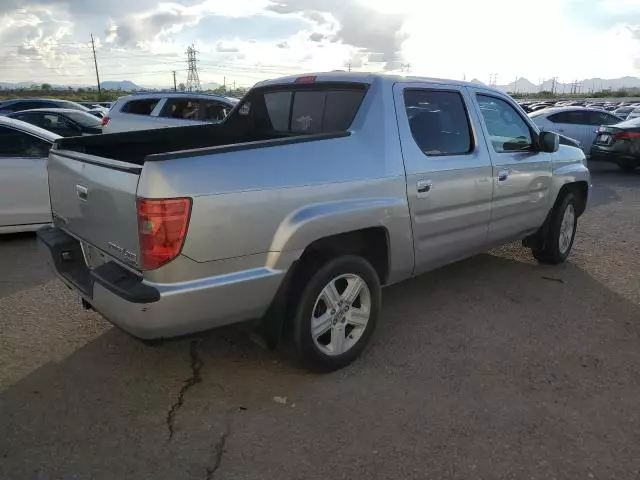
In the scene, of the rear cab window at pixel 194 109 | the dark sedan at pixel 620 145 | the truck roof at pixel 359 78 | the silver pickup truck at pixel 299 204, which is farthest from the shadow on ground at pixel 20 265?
the dark sedan at pixel 620 145

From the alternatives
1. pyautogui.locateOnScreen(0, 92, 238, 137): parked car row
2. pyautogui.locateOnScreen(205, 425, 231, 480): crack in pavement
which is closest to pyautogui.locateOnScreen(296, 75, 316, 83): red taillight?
pyautogui.locateOnScreen(205, 425, 231, 480): crack in pavement

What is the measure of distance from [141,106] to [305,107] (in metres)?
8.89

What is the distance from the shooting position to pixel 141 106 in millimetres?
12258

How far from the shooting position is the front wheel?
3.35 m

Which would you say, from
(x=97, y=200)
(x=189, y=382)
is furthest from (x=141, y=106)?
(x=189, y=382)

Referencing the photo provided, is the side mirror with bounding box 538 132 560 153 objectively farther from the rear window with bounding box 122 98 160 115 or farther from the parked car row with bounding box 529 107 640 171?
the parked car row with bounding box 529 107 640 171

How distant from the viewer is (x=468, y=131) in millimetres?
4512

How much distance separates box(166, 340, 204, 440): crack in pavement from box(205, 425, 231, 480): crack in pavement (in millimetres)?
262

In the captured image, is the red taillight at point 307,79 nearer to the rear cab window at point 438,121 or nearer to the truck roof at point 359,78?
the truck roof at point 359,78

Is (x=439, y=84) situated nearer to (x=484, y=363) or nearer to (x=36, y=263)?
(x=484, y=363)

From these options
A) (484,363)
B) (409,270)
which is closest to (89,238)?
(409,270)

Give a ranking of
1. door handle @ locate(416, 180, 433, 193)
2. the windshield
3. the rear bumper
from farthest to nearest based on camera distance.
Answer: the windshield, door handle @ locate(416, 180, 433, 193), the rear bumper

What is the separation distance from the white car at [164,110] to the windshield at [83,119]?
3.22ft

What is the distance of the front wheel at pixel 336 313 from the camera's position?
3354mm
